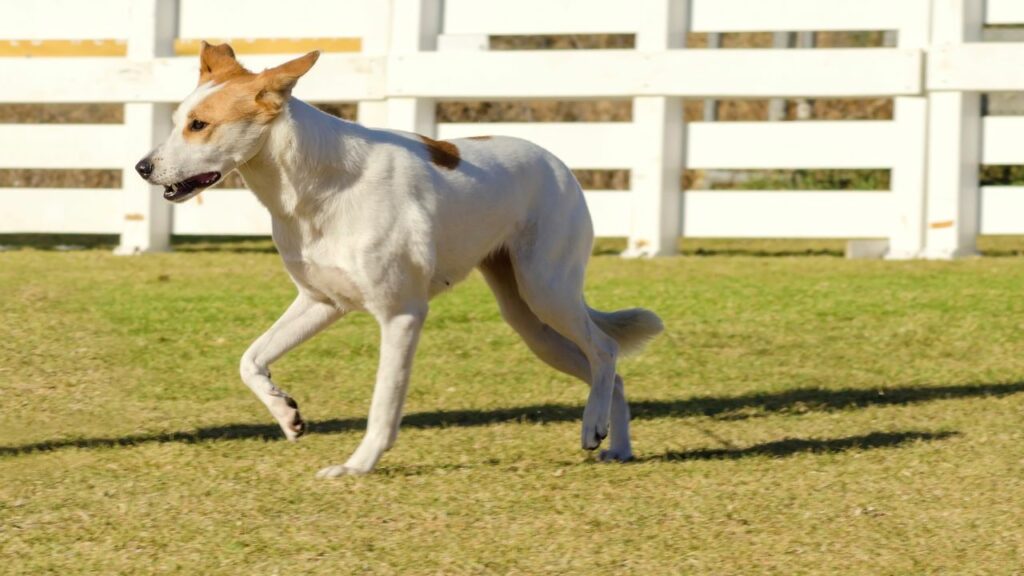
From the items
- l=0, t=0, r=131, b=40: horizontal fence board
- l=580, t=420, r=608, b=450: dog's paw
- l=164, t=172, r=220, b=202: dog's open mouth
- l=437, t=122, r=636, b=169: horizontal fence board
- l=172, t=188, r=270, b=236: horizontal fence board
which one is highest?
l=0, t=0, r=131, b=40: horizontal fence board

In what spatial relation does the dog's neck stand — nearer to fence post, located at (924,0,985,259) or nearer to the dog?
the dog

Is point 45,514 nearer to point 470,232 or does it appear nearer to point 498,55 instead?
point 470,232

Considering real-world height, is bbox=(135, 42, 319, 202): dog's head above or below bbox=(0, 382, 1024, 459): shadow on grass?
above

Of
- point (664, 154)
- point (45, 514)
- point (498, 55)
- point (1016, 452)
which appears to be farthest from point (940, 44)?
point (45, 514)

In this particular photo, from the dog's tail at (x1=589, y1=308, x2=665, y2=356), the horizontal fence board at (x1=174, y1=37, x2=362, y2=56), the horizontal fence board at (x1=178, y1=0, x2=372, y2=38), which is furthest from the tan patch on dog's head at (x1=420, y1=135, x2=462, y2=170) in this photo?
the horizontal fence board at (x1=174, y1=37, x2=362, y2=56)

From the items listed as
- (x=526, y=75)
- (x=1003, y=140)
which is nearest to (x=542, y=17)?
(x=526, y=75)

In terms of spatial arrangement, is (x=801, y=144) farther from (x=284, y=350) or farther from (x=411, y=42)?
(x=284, y=350)

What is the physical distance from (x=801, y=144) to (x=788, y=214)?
50 centimetres

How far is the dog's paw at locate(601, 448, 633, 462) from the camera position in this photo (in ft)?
19.3

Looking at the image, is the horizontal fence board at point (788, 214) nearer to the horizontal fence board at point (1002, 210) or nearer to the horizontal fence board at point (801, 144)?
the horizontal fence board at point (801, 144)

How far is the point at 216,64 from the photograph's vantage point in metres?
5.53

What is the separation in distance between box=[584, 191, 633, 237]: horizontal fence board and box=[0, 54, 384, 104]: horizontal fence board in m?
1.75

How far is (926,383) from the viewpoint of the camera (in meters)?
7.59

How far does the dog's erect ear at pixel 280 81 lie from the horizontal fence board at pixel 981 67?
6.72 m
